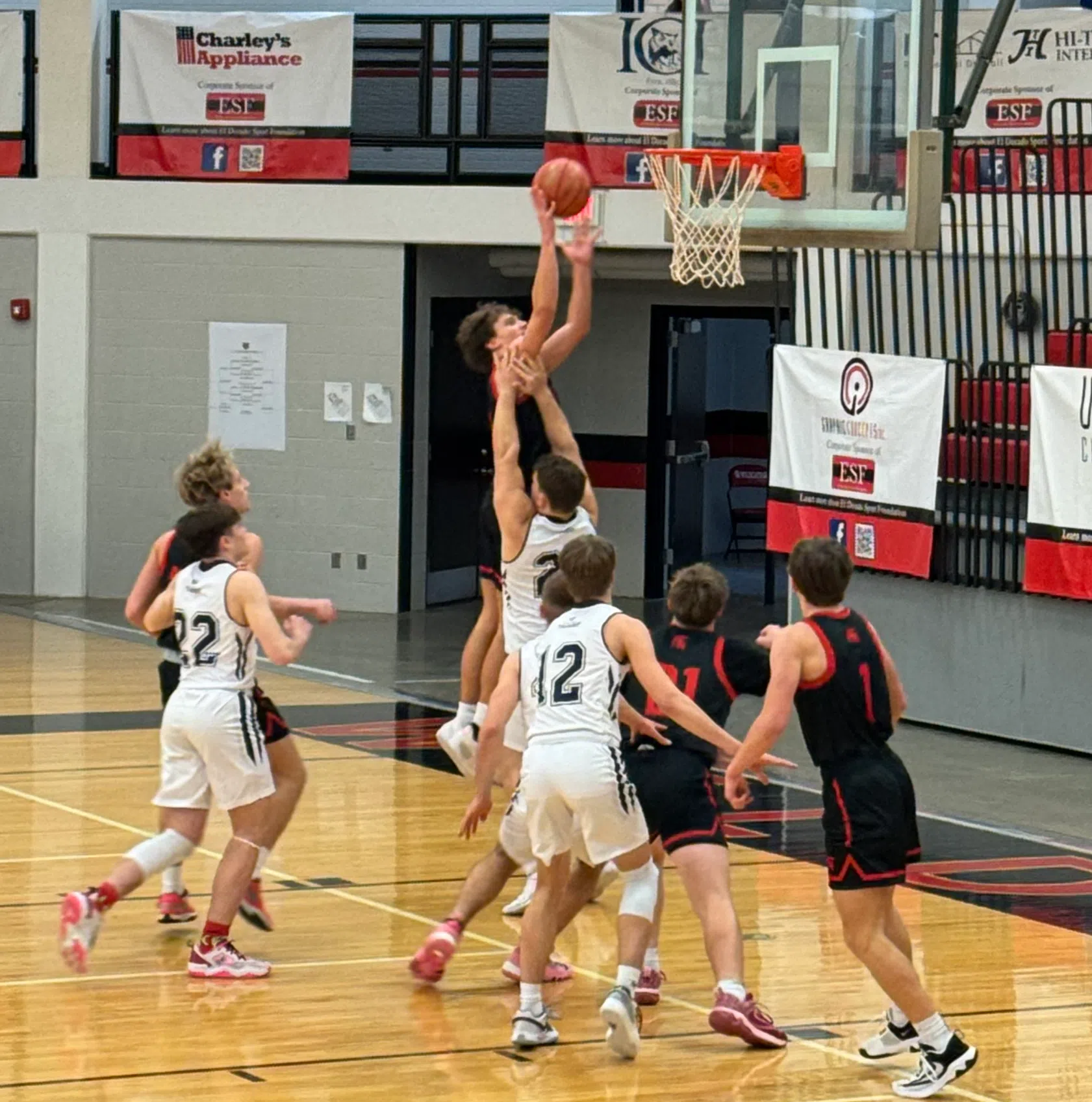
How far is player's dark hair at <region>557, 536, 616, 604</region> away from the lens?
6.24m

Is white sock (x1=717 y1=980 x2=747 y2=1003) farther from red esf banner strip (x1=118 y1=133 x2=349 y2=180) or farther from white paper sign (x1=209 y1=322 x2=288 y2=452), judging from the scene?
white paper sign (x1=209 y1=322 x2=288 y2=452)

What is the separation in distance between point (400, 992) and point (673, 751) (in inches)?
48.3

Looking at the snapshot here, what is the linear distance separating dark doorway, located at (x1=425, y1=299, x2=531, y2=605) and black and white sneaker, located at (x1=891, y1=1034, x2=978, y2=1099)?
12.0 m

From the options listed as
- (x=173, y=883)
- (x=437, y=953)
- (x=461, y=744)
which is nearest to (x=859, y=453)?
(x=461, y=744)

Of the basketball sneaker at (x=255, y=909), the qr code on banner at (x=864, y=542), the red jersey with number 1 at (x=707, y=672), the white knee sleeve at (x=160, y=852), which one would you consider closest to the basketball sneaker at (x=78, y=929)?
the white knee sleeve at (x=160, y=852)

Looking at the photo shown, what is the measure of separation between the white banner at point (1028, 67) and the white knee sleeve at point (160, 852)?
8.59 meters

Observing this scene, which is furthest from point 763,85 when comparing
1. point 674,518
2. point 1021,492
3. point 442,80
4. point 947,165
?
point 674,518

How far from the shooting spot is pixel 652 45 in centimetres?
1561

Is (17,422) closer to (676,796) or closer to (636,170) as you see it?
(636,170)

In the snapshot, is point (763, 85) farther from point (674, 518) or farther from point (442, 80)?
point (674, 518)

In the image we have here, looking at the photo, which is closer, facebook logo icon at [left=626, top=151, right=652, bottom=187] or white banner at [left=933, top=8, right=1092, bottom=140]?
white banner at [left=933, top=8, right=1092, bottom=140]

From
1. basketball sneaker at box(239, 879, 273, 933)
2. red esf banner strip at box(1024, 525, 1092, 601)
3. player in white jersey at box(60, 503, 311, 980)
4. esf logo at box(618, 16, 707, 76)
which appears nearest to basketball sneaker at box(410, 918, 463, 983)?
player in white jersey at box(60, 503, 311, 980)

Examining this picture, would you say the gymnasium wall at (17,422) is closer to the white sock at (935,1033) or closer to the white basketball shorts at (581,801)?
the white basketball shorts at (581,801)

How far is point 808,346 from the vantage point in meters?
13.2
